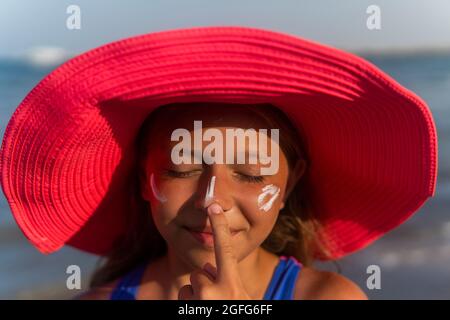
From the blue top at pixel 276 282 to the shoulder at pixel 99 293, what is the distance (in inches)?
0.6

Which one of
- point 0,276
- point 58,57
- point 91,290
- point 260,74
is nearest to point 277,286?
point 91,290

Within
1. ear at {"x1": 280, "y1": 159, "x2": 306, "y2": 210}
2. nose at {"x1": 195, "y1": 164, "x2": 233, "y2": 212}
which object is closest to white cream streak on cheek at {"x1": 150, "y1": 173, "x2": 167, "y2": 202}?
nose at {"x1": 195, "y1": 164, "x2": 233, "y2": 212}

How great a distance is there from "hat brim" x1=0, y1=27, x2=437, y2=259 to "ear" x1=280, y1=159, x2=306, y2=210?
48 millimetres

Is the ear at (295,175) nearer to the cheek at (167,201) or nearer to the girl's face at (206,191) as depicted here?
the girl's face at (206,191)

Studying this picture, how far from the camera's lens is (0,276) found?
8.12ft

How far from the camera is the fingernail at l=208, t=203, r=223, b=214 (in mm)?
1328

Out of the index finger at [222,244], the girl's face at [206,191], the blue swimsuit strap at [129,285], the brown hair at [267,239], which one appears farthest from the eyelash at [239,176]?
the blue swimsuit strap at [129,285]

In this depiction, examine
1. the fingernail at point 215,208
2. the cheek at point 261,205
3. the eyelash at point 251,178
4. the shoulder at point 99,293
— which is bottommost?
the shoulder at point 99,293

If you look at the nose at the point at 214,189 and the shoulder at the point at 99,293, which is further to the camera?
the shoulder at the point at 99,293

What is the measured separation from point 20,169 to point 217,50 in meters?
0.56

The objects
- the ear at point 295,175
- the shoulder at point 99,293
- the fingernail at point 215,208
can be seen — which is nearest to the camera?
the fingernail at point 215,208

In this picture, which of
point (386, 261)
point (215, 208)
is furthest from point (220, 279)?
point (386, 261)

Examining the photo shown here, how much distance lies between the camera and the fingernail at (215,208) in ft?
4.36

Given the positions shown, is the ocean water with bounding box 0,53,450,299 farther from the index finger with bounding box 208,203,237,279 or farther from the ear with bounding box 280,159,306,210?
the index finger with bounding box 208,203,237,279
